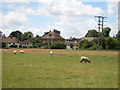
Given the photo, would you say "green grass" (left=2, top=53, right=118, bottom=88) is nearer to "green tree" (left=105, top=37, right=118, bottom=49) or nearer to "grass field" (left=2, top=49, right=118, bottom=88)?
"grass field" (left=2, top=49, right=118, bottom=88)

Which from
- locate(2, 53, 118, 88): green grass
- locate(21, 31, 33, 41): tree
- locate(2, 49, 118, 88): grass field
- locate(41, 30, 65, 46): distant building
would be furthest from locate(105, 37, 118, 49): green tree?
locate(21, 31, 33, 41): tree

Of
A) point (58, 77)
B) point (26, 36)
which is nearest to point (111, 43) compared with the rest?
point (58, 77)

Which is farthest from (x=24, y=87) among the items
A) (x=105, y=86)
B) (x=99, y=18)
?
(x=99, y=18)

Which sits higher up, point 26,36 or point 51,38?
point 26,36

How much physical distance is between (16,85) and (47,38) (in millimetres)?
118193

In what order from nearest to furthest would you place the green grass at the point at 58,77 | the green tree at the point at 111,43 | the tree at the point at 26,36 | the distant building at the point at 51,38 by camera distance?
the green grass at the point at 58,77 < the green tree at the point at 111,43 < the distant building at the point at 51,38 < the tree at the point at 26,36

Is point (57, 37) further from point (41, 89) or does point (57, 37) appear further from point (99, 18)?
point (41, 89)

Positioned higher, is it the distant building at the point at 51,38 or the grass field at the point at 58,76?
the distant building at the point at 51,38

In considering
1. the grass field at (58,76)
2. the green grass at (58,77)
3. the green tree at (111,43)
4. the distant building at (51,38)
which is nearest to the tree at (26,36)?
the distant building at (51,38)

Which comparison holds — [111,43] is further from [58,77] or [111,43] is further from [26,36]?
[26,36]

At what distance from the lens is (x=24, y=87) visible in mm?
11859

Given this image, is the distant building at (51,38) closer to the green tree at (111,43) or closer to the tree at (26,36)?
the tree at (26,36)

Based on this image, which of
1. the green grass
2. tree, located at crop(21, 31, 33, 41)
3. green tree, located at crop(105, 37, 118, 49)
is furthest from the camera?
tree, located at crop(21, 31, 33, 41)

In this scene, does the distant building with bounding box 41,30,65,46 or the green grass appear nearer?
the green grass
